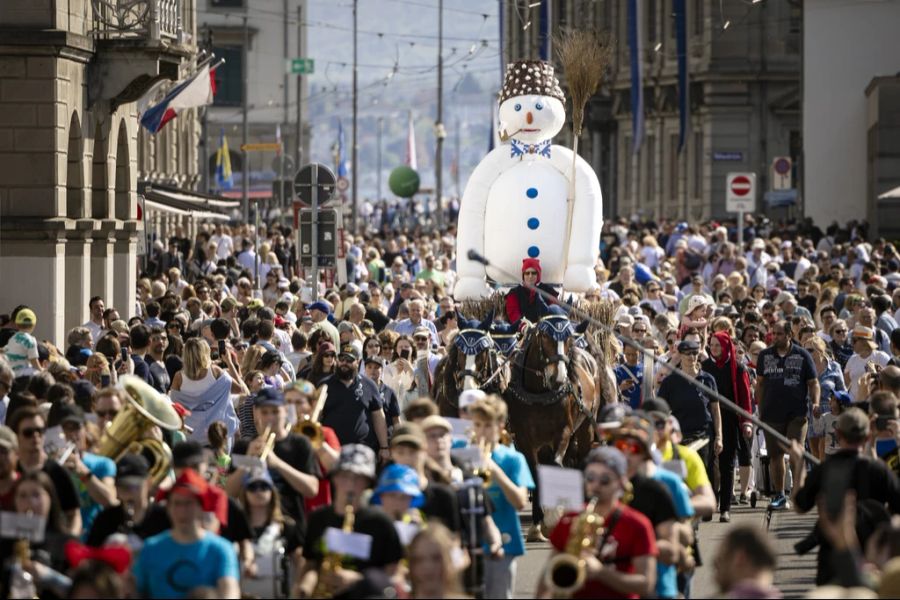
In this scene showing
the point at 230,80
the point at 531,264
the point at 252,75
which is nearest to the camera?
the point at 531,264

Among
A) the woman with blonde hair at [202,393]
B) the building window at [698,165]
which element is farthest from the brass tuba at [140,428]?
the building window at [698,165]

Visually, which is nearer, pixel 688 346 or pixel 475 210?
pixel 688 346

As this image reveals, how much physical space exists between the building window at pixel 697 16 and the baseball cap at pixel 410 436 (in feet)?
183

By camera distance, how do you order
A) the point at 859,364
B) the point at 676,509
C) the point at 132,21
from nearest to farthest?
the point at 676,509 → the point at 859,364 → the point at 132,21

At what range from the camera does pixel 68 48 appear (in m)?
25.4

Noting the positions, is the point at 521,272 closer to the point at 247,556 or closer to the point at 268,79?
the point at 247,556

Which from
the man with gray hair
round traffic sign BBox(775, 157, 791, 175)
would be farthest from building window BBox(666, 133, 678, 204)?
the man with gray hair

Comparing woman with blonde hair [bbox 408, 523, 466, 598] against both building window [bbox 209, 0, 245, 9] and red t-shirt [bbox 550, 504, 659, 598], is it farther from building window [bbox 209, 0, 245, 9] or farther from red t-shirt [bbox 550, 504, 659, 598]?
building window [bbox 209, 0, 245, 9]

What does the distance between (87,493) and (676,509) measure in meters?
2.88

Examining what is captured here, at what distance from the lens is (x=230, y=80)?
103 meters

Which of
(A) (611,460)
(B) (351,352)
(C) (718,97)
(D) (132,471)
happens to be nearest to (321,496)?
(D) (132,471)

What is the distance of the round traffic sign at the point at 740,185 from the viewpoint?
35125 mm

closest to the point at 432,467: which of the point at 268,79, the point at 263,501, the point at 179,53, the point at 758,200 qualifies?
the point at 263,501

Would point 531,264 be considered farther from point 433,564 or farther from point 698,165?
point 698,165
